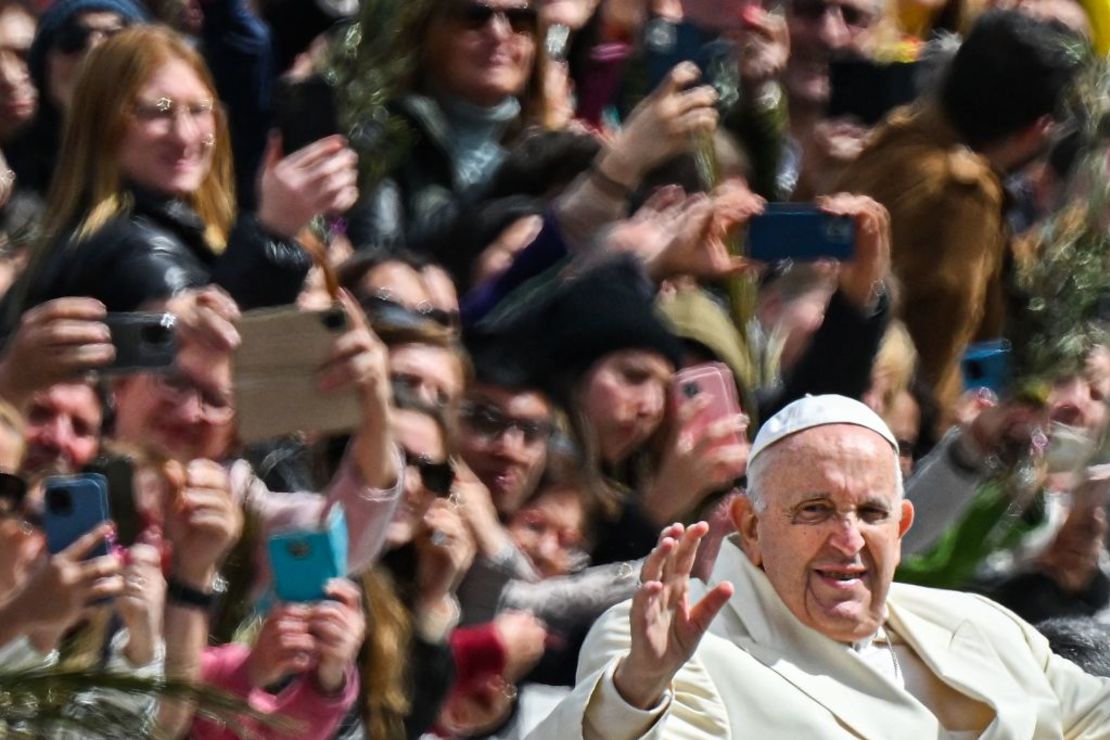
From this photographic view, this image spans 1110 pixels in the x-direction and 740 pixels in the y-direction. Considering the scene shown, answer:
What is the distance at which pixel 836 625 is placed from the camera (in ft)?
23.7

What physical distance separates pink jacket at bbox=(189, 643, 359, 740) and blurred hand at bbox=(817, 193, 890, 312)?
7.12 feet

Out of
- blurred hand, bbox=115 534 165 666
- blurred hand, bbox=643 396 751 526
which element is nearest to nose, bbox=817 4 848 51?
blurred hand, bbox=643 396 751 526

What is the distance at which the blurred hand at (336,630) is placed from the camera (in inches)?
290

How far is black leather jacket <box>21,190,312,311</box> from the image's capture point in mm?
7934

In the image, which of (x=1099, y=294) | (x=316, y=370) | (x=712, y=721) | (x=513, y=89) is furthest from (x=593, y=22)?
(x=712, y=721)

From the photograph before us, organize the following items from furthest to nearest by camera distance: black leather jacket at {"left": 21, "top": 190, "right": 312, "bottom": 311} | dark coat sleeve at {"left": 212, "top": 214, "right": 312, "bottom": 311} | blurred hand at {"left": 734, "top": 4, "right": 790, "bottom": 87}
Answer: blurred hand at {"left": 734, "top": 4, "right": 790, "bottom": 87} → dark coat sleeve at {"left": 212, "top": 214, "right": 312, "bottom": 311} → black leather jacket at {"left": 21, "top": 190, "right": 312, "bottom": 311}

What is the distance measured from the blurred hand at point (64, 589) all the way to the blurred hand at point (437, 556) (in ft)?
3.71

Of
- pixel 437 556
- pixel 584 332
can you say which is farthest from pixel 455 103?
pixel 437 556

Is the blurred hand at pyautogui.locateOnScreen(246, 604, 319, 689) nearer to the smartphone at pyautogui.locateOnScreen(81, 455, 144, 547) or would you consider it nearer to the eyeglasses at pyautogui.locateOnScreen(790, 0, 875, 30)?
the smartphone at pyautogui.locateOnScreen(81, 455, 144, 547)

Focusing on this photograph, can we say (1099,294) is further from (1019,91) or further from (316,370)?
(316,370)

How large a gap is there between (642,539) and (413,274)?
87 cm

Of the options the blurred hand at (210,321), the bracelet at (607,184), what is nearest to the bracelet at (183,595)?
the blurred hand at (210,321)

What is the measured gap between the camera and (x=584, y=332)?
869 centimetres

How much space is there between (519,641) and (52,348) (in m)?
1.31
